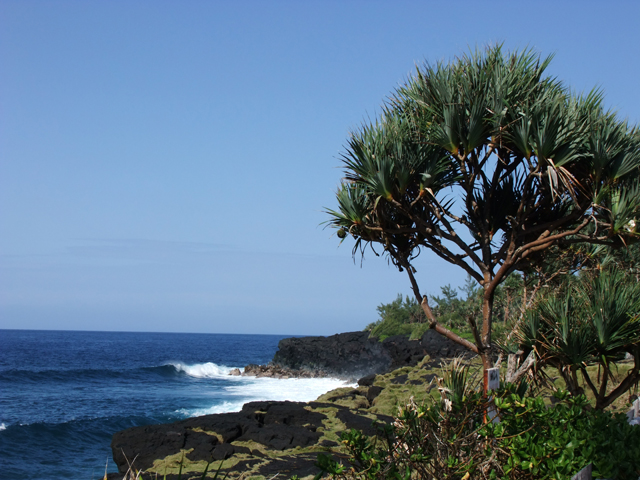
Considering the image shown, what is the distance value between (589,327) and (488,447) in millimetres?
3571

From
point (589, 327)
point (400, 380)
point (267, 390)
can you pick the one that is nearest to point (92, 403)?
point (267, 390)

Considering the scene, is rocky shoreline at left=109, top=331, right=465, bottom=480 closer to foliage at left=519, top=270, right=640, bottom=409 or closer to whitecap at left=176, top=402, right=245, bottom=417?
foliage at left=519, top=270, right=640, bottom=409

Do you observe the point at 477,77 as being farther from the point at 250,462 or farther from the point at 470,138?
the point at 250,462

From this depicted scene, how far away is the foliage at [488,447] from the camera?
4203 millimetres

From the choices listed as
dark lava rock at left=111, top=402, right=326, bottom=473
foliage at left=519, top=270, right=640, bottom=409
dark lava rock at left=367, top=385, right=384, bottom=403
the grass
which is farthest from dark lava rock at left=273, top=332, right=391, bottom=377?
foliage at left=519, top=270, right=640, bottom=409

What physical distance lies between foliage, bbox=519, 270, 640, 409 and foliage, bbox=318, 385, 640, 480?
2.29 metres

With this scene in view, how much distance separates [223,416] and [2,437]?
40.4 ft

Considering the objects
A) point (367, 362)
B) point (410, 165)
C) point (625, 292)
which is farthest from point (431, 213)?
point (367, 362)

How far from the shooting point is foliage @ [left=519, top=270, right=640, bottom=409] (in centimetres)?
711

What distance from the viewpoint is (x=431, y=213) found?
725 cm

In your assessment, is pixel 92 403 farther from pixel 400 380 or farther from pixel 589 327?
pixel 589 327

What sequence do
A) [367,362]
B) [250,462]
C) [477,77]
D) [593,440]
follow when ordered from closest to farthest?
[593,440], [477,77], [250,462], [367,362]

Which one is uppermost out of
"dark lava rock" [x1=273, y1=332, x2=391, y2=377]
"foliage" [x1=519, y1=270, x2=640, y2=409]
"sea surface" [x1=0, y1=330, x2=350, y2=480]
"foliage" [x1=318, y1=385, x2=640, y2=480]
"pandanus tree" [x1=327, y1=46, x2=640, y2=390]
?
"pandanus tree" [x1=327, y1=46, x2=640, y2=390]

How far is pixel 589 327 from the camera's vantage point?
23.7 ft
